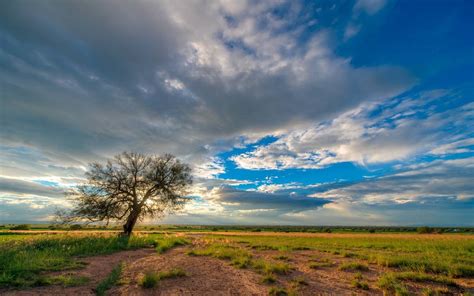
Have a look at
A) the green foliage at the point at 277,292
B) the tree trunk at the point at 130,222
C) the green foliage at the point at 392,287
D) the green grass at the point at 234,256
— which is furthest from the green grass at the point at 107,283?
the tree trunk at the point at 130,222

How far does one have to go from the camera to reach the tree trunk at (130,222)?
26781 mm

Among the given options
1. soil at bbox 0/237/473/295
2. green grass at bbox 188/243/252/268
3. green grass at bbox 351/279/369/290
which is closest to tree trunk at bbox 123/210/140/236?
green grass at bbox 188/243/252/268

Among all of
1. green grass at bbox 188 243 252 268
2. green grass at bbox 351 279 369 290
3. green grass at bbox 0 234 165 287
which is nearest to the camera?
green grass at bbox 0 234 165 287

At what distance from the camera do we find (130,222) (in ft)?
88.7

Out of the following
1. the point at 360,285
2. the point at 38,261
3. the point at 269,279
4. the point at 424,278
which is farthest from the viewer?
the point at 38,261

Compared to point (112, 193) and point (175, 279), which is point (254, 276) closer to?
point (175, 279)

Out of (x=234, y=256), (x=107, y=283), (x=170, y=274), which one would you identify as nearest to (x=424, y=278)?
(x=234, y=256)

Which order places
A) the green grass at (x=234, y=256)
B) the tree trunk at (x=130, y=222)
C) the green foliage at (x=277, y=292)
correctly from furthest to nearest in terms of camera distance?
the tree trunk at (x=130, y=222)
the green grass at (x=234, y=256)
the green foliage at (x=277, y=292)

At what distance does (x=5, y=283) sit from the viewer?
26.9 feet

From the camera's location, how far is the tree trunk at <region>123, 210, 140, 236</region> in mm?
26781

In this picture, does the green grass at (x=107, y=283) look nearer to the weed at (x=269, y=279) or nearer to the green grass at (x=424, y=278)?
the weed at (x=269, y=279)

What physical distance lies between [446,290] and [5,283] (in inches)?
611

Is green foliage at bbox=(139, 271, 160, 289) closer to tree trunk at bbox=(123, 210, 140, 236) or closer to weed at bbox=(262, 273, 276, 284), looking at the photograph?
weed at bbox=(262, 273, 276, 284)

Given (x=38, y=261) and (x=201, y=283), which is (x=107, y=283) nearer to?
(x=201, y=283)
